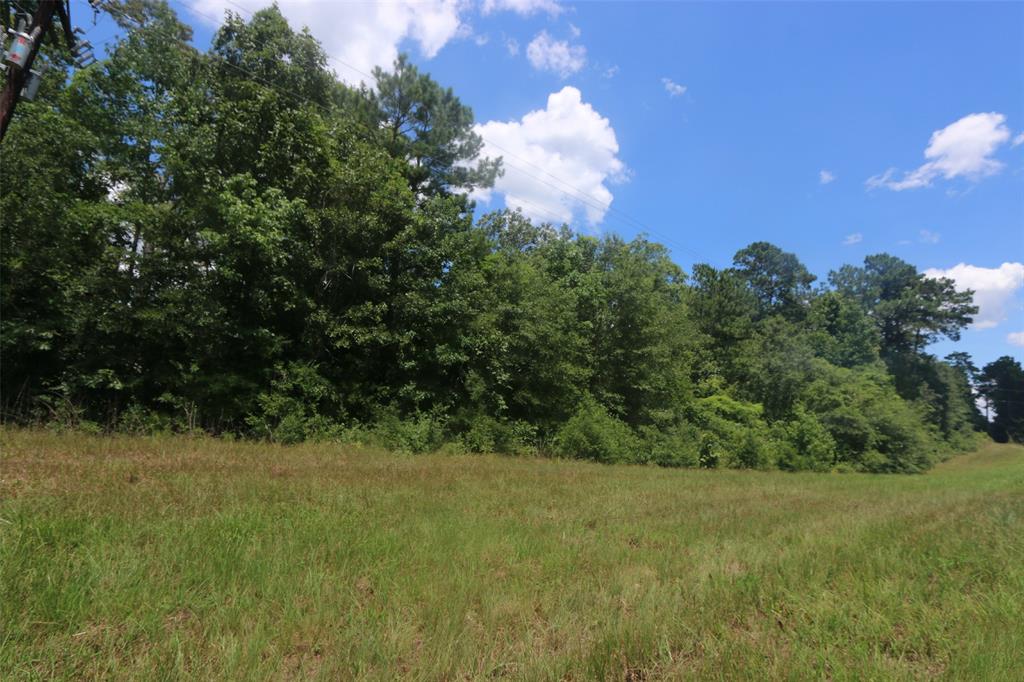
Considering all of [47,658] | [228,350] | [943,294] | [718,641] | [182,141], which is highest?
[943,294]

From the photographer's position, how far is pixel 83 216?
12.1m

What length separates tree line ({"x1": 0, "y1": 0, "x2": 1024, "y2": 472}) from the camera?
12.3 meters

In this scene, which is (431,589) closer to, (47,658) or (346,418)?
(47,658)

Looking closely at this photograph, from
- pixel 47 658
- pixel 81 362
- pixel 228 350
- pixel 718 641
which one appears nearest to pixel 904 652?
pixel 718 641

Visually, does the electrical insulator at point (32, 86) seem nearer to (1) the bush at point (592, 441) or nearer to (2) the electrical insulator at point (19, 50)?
(2) the electrical insulator at point (19, 50)

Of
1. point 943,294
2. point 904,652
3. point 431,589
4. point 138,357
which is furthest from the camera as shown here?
point 943,294

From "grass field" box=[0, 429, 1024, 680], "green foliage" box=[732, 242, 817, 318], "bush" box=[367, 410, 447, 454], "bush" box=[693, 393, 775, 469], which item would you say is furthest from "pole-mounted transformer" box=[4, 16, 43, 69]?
"green foliage" box=[732, 242, 817, 318]

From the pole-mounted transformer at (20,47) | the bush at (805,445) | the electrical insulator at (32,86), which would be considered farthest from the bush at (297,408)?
the bush at (805,445)

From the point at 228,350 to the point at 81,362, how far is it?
3.50 meters

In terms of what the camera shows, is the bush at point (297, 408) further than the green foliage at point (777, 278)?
No

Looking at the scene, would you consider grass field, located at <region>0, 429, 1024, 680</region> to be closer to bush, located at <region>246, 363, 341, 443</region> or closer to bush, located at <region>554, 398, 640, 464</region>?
bush, located at <region>246, 363, 341, 443</region>

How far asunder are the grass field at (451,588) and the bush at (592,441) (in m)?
12.0

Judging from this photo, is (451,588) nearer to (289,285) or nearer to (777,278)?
(289,285)

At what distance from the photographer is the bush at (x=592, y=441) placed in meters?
19.2
